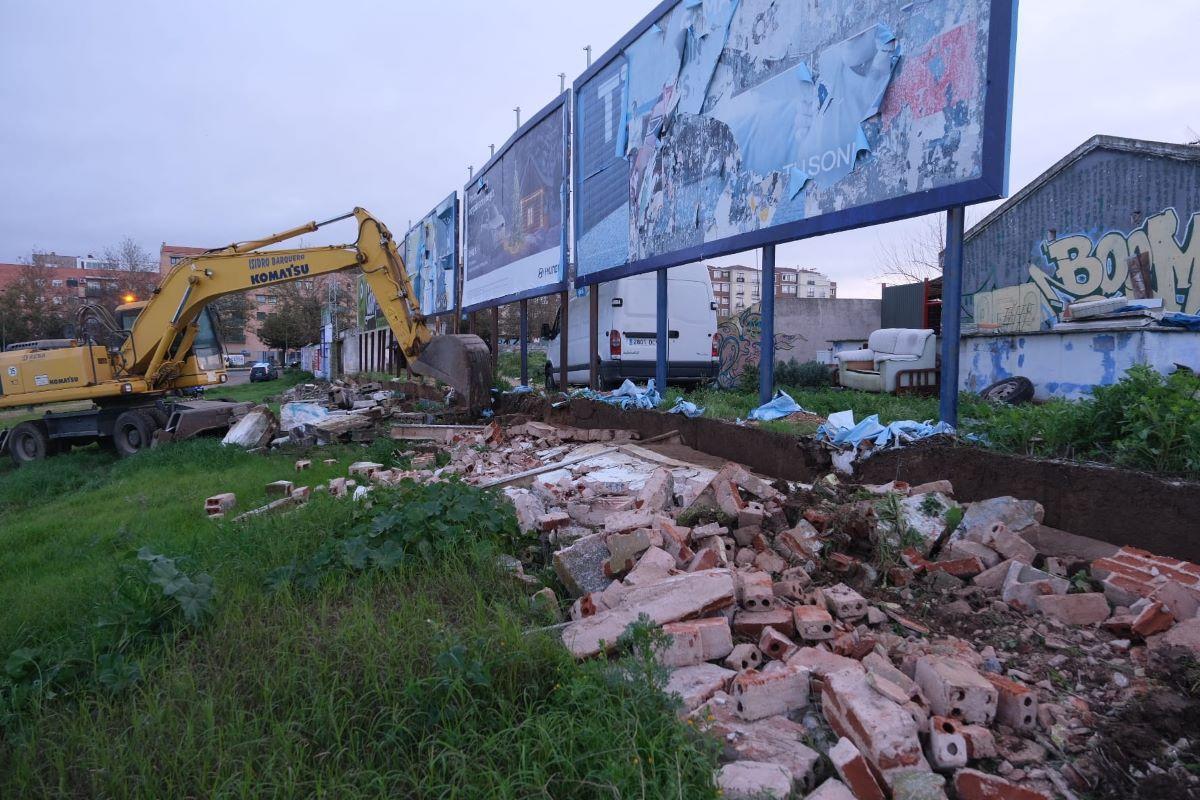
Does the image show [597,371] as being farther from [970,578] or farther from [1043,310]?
[1043,310]

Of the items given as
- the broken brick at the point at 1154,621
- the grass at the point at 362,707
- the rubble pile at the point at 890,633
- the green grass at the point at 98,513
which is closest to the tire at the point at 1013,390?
the rubble pile at the point at 890,633

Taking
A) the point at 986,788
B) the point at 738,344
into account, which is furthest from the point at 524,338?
the point at 986,788

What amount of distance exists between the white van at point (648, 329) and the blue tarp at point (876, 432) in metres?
6.87

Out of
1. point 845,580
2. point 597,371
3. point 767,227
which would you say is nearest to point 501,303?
point 597,371

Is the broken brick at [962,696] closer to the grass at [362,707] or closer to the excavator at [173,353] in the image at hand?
the grass at [362,707]

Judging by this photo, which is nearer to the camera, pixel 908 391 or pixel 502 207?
pixel 908 391

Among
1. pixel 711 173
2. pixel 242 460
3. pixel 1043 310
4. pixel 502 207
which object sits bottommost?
pixel 242 460

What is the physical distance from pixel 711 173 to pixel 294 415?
304 inches

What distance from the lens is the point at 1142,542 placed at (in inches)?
140

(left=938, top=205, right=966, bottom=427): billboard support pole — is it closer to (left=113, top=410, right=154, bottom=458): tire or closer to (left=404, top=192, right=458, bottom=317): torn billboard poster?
(left=113, top=410, right=154, bottom=458): tire

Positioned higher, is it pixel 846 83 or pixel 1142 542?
pixel 846 83

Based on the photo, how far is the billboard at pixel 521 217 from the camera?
1233 cm

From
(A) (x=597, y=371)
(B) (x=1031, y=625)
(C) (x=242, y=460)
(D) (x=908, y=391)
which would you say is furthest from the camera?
(D) (x=908, y=391)

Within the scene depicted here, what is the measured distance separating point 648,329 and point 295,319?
45358 millimetres
